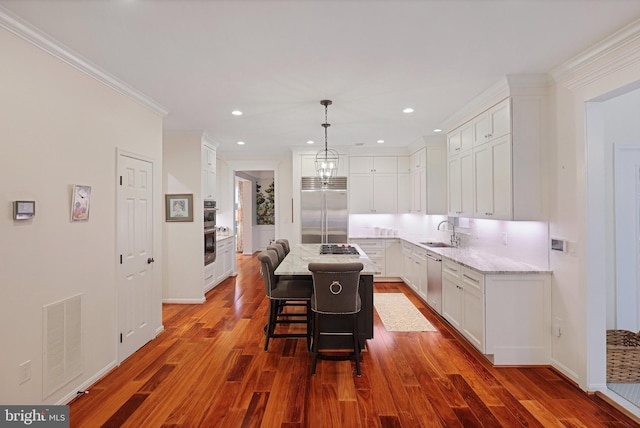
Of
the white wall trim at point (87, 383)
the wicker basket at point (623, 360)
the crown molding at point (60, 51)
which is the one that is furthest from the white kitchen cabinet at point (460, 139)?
the white wall trim at point (87, 383)

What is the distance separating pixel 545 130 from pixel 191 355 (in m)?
4.23

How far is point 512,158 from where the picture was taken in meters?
3.05

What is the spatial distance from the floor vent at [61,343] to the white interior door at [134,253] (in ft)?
1.74

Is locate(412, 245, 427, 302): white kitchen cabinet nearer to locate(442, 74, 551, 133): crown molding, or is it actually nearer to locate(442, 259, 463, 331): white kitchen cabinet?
locate(442, 259, 463, 331): white kitchen cabinet

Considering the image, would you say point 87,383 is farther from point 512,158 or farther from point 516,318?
point 512,158

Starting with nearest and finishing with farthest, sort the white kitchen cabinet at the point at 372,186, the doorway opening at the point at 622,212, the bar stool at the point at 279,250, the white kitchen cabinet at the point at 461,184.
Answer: the doorway opening at the point at 622,212 < the white kitchen cabinet at the point at 461,184 < the bar stool at the point at 279,250 < the white kitchen cabinet at the point at 372,186

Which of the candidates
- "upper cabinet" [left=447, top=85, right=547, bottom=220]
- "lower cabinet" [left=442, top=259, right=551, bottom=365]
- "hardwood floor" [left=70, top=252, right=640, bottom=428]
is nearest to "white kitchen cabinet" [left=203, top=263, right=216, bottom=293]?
"hardwood floor" [left=70, top=252, right=640, bottom=428]

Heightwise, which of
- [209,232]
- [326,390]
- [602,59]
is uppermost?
[602,59]

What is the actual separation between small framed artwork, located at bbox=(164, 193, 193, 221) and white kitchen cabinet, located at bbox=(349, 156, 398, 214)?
306 cm

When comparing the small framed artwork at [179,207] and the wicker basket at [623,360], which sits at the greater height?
the small framed artwork at [179,207]

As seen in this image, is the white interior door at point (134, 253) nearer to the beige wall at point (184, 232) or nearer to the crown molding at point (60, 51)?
the crown molding at point (60, 51)

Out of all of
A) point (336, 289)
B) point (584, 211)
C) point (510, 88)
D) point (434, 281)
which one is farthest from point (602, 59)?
point (434, 281)

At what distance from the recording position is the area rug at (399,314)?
3.98 metres

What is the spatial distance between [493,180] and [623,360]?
1968 mm
